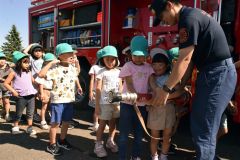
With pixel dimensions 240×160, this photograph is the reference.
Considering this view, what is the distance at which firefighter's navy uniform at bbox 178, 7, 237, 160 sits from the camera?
7.70ft

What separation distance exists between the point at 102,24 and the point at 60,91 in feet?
7.15

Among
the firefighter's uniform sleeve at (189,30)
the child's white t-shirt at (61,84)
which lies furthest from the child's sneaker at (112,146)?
the firefighter's uniform sleeve at (189,30)

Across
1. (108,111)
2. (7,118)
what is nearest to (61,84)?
(108,111)

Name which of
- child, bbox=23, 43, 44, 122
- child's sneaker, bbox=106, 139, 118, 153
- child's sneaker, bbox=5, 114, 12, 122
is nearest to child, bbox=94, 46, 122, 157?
child's sneaker, bbox=106, 139, 118, 153

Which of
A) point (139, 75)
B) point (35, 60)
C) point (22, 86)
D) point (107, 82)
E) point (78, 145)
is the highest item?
point (35, 60)

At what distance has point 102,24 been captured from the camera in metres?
5.70

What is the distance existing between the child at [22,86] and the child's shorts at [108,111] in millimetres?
1453

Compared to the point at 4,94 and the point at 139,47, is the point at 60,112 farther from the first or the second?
the point at 4,94

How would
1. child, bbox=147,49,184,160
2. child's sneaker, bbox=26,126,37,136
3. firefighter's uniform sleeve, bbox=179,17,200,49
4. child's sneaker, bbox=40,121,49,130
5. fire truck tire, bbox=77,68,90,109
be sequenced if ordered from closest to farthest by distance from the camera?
1. firefighter's uniform sleeve, bbox=179,17,200,49
2. child, bbox=147,49,184,160
3. child's sneaker, bbox=26,126,37,136
4. child's sneaker, bbox=40,121,49,130
5. fire truck tire, bbox=77,68,90,109

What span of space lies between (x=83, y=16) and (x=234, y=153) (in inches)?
156

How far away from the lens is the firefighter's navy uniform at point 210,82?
2.35 metres

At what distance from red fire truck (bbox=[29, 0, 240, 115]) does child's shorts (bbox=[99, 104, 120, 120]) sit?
4.52 feet

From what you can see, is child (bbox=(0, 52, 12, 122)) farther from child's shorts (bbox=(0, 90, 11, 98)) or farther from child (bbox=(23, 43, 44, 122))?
child (bbox=(23, 43, 44, 122))

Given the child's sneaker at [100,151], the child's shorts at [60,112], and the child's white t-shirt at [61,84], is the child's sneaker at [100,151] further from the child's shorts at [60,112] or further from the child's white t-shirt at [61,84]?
the child's white t-shirt at [61,84]
